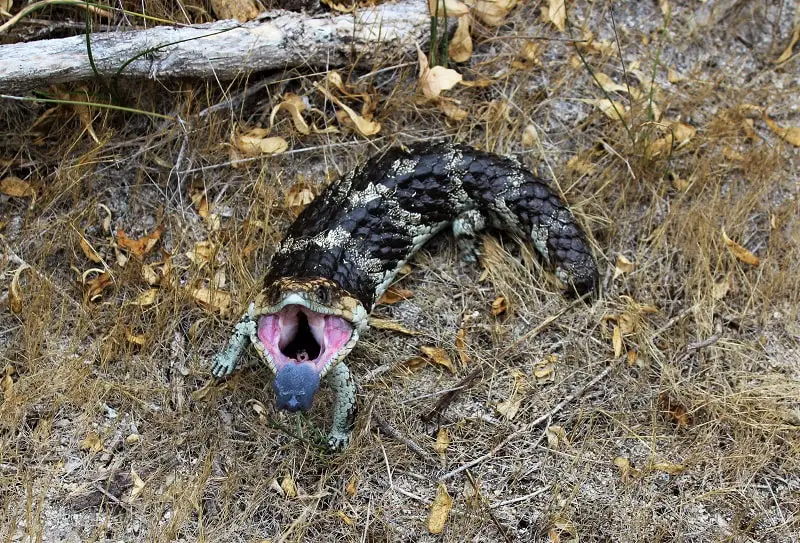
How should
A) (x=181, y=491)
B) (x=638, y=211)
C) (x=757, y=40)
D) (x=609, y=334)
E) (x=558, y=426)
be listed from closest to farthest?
(x=181, y=491), (x=558, y=426), (x=609, y=334), (x=638, y=211), (x=757, y=40)

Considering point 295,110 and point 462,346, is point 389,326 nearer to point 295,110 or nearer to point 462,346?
point 462,346

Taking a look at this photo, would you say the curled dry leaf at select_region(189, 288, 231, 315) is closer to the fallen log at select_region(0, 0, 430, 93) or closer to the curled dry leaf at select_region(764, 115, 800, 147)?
the fallen log at select_region(0, 0, 430, 93)

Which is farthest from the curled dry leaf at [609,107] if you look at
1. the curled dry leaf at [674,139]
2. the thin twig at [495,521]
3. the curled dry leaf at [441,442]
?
the thin twig at [495,521]

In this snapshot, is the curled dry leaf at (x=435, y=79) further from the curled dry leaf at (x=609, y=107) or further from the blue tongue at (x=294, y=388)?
the blue tongue at (x=294, y=388)

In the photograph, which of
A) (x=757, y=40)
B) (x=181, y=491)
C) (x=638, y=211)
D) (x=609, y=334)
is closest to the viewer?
(x=181, y=491)

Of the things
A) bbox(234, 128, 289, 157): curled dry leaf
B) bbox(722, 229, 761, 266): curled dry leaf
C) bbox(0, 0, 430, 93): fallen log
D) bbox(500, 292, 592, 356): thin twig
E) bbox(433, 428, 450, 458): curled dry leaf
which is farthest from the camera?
bbox(234, 128, 289, 157): curled dry leaf

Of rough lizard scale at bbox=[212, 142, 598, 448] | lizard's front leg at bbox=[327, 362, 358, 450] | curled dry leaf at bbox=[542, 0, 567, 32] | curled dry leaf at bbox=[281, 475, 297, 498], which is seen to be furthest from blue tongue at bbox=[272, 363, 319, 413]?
curled dry leaf at bbox=[542, 0, 567, 32]

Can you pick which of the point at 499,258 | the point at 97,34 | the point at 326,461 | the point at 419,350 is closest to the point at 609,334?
the point at 499,258

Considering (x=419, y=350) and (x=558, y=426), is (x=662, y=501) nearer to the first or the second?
(x=558, y=426)
